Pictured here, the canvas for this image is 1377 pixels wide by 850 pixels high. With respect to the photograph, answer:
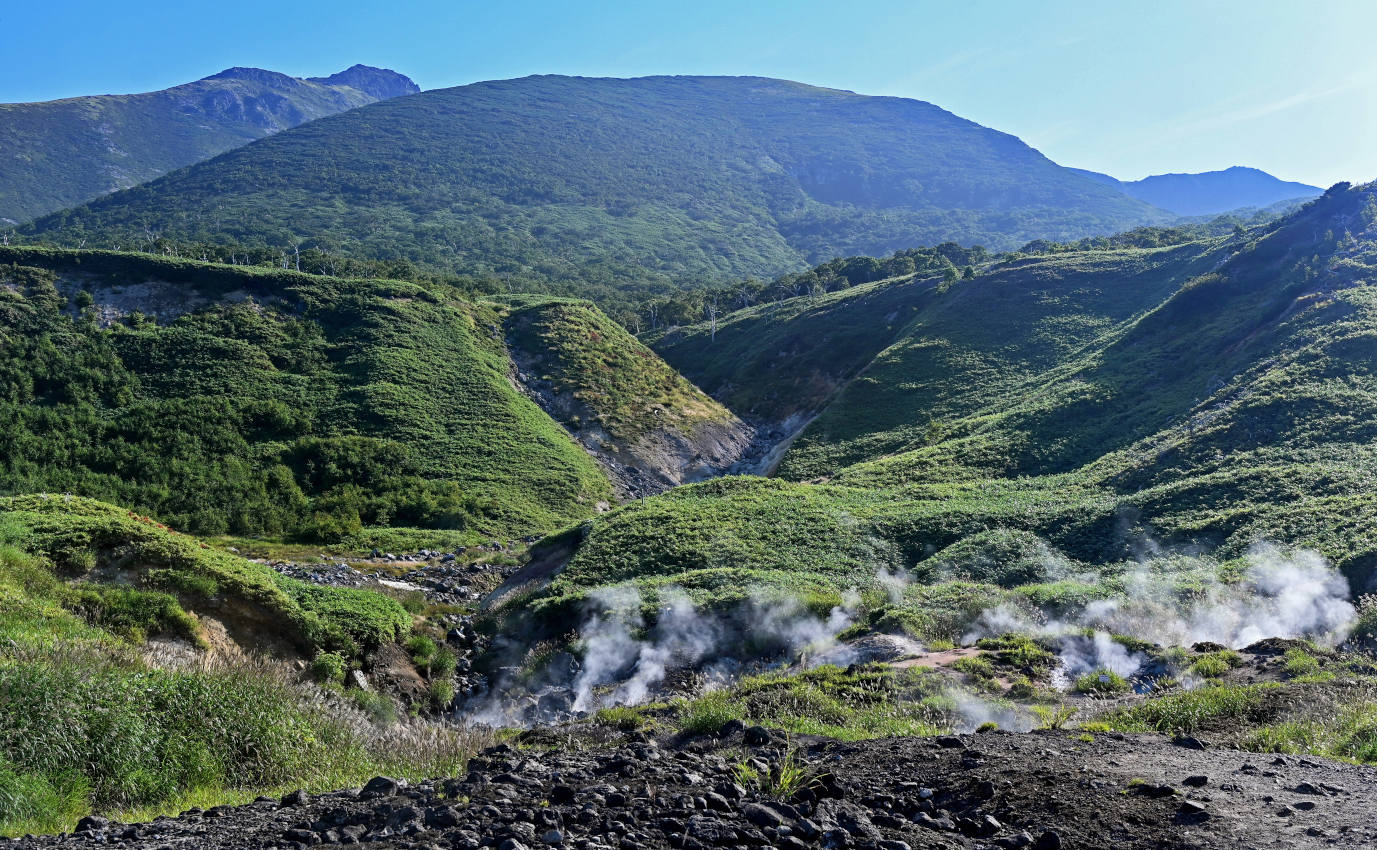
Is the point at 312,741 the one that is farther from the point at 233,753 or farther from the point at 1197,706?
the point at 1197,706

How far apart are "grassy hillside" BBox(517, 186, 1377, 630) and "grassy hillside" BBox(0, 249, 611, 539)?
45.9ft

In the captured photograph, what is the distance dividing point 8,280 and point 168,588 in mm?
44185

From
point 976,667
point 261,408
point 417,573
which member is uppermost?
point 261,408

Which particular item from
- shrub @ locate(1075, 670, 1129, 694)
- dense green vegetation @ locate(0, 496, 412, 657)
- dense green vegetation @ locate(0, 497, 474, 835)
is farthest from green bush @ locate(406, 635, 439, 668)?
shrub @ locate(1075, 670, 1129, 694)

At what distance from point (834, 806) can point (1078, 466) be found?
3397cm

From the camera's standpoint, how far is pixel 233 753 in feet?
29.9

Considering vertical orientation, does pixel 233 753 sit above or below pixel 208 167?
below

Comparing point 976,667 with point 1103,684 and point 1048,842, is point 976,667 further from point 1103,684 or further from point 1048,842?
point 1048,842

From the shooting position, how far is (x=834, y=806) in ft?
21.3

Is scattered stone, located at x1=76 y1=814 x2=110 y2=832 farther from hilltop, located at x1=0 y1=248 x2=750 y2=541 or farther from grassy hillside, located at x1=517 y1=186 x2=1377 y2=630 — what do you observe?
hilltop, located at x1=0 y1=248 x2=750 y2=541

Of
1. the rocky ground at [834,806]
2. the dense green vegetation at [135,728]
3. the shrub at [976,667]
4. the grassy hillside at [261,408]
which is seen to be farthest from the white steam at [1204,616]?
the grassy hillside at [261,408]

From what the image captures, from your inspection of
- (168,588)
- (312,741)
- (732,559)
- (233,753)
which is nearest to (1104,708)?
(312,741)

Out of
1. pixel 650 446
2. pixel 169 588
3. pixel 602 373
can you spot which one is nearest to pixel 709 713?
pixel 169 588

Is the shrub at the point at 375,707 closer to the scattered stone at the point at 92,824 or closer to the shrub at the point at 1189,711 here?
the scattered stone at the point at 92,824
